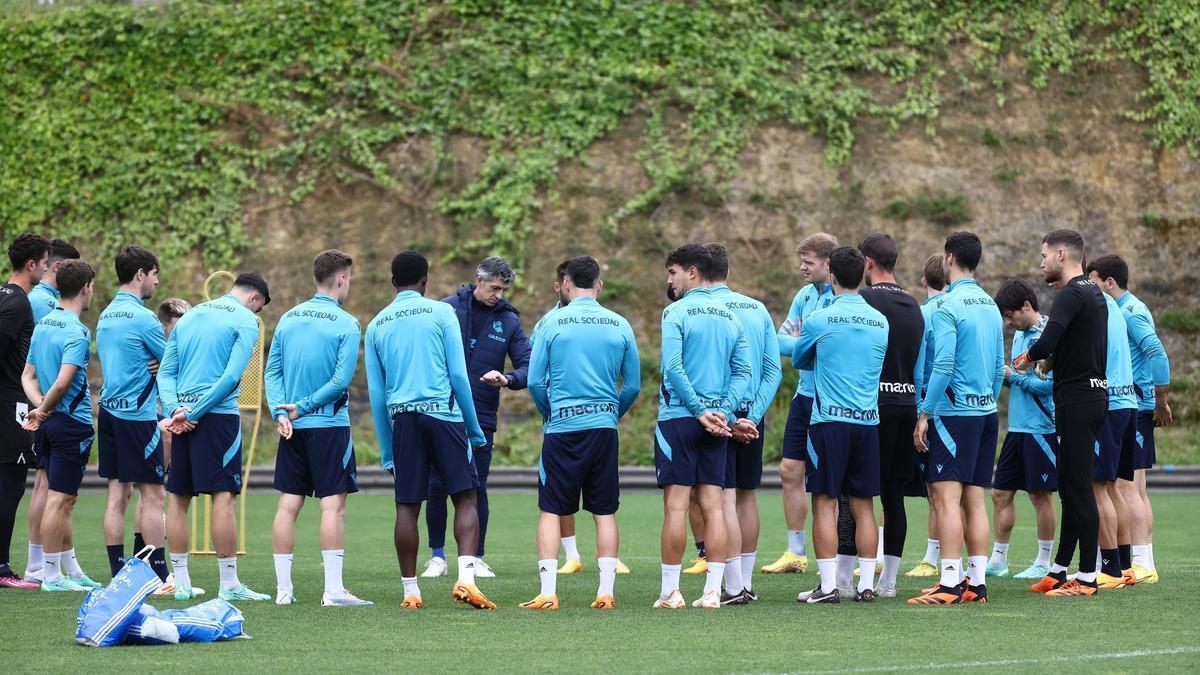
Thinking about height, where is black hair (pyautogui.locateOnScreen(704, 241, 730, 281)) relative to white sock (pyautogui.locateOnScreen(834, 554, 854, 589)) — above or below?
above

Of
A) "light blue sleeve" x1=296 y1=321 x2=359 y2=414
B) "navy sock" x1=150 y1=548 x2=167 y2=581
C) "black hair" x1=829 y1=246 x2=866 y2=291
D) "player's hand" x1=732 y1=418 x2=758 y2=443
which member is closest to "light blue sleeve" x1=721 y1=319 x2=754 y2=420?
"player's hand" x1=732 y1=418 x2=758 y2=443

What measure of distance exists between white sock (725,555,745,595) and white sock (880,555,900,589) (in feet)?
3.26

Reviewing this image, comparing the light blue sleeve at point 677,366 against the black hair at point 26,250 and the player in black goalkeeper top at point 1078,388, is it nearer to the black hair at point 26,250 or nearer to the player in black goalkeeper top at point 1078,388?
the player in black goalkeeper top at point 1078,388

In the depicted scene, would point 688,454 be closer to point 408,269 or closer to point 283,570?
point 408,269

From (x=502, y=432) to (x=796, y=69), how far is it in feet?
22.9

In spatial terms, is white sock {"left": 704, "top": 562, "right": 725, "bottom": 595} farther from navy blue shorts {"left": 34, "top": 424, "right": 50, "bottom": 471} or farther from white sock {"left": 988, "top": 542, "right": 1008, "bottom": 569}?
navy blue shorts {"left": 34, "top": 424, "right": 50, "bottom": 471}

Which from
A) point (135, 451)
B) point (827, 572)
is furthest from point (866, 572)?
point (135, 451)

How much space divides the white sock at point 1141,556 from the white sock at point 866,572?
2.23 metres

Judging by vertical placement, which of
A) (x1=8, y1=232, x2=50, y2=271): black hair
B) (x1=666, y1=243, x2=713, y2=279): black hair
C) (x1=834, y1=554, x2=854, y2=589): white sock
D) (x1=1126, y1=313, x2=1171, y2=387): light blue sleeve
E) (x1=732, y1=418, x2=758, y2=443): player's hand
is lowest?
(x1=834, y1=554, x2=854, y2=589): white sock

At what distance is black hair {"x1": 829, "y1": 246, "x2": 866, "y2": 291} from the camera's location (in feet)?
28.5

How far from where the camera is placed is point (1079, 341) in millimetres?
8812

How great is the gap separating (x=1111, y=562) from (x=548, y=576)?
3801 mm

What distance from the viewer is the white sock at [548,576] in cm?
844

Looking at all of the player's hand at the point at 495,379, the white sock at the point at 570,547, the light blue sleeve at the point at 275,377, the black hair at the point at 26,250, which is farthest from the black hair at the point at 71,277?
the white sock at the point at 570,547
